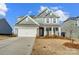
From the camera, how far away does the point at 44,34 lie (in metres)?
3.88

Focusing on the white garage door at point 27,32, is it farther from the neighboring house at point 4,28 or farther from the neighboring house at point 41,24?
the neighboring house at point 4,28

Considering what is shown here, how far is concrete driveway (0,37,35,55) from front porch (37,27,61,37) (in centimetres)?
12

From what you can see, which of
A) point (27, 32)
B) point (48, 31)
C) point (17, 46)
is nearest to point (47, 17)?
point (48, 31)

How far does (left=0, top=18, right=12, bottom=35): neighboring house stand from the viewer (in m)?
3.84

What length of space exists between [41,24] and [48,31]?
0.12m

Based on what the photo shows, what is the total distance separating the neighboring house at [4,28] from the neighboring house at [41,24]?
0.25 feet

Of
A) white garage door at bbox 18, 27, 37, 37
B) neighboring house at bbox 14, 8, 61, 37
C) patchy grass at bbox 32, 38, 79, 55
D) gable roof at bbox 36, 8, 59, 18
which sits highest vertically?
gable roof at bbox 36, 8, 59, 18

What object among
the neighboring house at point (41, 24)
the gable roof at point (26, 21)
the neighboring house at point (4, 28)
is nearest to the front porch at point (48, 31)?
the neighboring house at point (41, 24)

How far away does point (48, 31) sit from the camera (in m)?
3.88

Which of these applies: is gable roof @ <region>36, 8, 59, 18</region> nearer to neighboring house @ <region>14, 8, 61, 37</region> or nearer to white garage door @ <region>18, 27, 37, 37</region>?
neighboring house @ <region>14, 8, 61, 37</region>

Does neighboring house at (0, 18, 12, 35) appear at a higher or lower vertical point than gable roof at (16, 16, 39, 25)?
lower

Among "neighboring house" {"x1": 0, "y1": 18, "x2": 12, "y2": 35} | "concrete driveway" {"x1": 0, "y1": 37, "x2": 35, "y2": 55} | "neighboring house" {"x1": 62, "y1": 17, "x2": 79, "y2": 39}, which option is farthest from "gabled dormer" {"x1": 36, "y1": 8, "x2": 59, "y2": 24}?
"neighboring house" {"x1": 0, "y1": 18, "x2": 12, "y2": 35}
